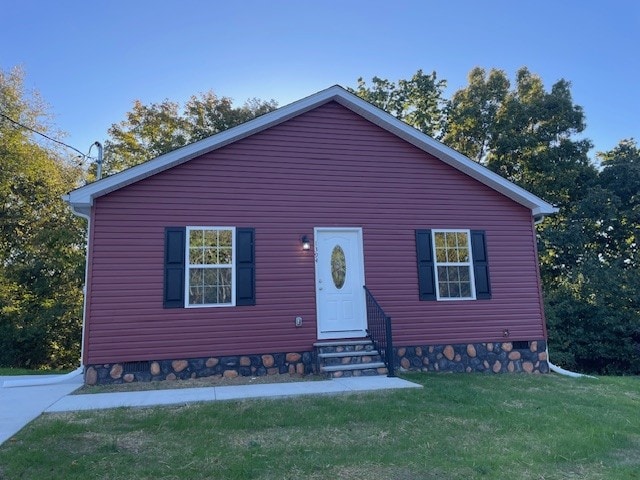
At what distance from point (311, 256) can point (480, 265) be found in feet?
10.6

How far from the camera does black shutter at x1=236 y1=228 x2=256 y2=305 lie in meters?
7.09

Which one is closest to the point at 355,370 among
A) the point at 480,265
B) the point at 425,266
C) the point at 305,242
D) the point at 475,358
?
the point at 305,242

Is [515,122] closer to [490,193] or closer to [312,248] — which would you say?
[490,193]

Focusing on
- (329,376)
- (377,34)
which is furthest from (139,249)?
(377,34)

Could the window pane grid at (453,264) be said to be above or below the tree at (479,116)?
below

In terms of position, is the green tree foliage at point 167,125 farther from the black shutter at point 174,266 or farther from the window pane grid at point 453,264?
the window pane grid at point 453,264

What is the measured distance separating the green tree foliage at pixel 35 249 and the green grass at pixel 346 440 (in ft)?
36.3

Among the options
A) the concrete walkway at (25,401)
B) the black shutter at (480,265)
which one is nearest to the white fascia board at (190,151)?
the concrete walkway at (25,401)

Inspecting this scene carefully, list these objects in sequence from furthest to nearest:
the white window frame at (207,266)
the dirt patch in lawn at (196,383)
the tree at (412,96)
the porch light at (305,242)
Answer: the tree at (412,96), the porch light at (305,242), the white window frame at (207,266), the dirt patch in lawn at (196,383)

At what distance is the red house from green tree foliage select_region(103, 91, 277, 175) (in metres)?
10.8

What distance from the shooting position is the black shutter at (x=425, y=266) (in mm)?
7844

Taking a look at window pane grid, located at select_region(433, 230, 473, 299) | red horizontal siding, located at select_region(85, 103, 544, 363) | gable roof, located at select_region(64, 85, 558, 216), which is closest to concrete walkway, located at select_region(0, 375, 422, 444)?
red horizontal siding, located at select_region(85, 103, 544, 363)

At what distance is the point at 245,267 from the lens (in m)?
7.16

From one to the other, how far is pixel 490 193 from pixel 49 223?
14.4m
